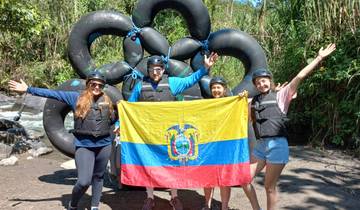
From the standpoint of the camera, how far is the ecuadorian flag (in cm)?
413

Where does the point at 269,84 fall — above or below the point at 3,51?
below

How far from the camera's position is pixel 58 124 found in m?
5.52

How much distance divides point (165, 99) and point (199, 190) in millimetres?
1573

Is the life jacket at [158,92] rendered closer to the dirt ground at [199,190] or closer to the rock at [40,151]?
the dirt ground at [199,190]

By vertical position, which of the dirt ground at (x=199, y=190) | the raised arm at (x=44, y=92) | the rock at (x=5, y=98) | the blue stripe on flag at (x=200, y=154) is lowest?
the dirt ground at (x=199, y=190)

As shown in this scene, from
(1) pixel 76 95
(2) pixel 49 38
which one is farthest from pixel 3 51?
(1) pixel 76 95

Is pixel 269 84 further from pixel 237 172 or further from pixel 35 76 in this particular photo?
pixel 35 76

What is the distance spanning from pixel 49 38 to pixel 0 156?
1015cm

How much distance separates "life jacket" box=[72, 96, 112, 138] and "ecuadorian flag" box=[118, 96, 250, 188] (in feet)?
0.97

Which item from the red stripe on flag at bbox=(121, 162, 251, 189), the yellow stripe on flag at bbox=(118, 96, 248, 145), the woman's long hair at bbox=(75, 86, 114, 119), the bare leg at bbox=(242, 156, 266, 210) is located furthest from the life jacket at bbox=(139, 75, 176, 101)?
the bare leg at bbox=(242, 156, 266, 210)

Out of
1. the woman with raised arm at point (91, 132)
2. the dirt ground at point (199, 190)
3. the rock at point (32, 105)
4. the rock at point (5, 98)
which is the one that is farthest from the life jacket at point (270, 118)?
the rock at point (5, 98)

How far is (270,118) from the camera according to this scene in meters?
3.83

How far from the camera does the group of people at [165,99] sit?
3816 mm

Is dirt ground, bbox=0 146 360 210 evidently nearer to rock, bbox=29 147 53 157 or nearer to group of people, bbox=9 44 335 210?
group of people, bbox=9 44 335 210
